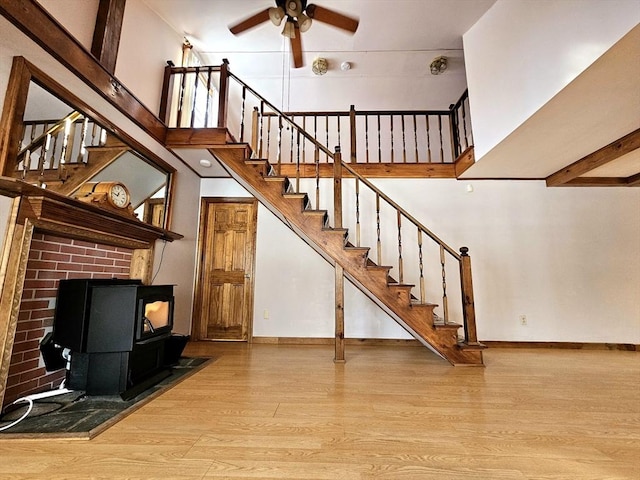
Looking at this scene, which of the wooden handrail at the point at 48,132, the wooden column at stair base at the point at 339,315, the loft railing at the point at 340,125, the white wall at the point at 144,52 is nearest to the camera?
the wooden handrail at the point at 48,132

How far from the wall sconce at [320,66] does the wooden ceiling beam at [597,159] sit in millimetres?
3581

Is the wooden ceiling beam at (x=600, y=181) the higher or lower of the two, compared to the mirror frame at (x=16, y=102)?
higher

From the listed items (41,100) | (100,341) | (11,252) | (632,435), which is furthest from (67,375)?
(632,435)

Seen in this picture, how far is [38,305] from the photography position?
190 centimetres

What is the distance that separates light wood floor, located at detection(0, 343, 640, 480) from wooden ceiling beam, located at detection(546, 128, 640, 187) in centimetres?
218

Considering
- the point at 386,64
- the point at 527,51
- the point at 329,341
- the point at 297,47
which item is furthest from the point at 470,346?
the point at 386,64

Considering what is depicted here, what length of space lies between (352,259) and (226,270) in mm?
1987

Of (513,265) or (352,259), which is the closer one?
(352,259)

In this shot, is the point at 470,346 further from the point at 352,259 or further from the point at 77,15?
the point at 77,15

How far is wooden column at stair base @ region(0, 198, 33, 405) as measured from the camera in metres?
1.55

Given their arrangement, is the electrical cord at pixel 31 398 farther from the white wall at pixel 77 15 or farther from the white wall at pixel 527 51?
the white wall at pixel 527 51

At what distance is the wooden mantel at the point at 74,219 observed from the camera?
5.37 ft

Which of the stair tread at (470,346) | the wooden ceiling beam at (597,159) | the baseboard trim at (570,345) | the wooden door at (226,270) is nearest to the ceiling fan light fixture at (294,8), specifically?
the wooden door at (226,270)

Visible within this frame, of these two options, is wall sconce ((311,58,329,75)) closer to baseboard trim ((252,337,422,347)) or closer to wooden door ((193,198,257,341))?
wooden door ((193,198,257,341))
